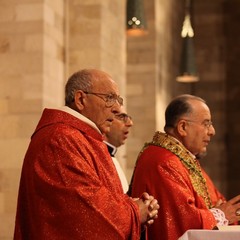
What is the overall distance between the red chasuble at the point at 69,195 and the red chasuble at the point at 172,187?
39.6 inches

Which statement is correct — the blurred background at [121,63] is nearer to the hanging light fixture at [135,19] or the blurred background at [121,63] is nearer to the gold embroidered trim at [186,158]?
the hanging light fixture at [135,19]

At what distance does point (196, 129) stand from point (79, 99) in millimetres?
1407

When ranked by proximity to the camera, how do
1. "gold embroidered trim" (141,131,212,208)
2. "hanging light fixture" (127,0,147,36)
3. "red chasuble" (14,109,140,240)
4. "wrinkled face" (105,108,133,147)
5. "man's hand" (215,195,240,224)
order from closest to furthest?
"red chasuble" (14,109,140,240) < "man's hand" (215,195,240,224) < "gold embroidered trim" (141,131,212,208) < "wrinkled face" (105,108,133,147) < "hanging light fixture" (127,0,147,36)

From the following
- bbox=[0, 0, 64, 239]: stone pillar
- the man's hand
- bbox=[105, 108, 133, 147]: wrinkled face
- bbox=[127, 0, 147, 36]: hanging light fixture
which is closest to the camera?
the man's hand

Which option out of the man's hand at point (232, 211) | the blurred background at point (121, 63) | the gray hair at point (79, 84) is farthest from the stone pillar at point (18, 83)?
the gray hair at point (79, 84)

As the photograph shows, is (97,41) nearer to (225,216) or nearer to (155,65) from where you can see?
(155,65)

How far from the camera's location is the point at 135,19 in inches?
319

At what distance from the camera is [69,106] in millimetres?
3752

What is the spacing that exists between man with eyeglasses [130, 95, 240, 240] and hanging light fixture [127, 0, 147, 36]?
3.20 metres

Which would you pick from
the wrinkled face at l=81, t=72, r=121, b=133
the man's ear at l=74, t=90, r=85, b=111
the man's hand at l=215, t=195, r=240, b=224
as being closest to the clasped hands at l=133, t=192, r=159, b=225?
the wrinkled face at l=81, t=72, r=121, b=133

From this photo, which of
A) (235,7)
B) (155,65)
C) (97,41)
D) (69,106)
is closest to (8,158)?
(97,41)

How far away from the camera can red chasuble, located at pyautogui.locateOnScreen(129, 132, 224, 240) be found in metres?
4.56

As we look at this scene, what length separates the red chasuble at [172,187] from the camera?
4.56 m

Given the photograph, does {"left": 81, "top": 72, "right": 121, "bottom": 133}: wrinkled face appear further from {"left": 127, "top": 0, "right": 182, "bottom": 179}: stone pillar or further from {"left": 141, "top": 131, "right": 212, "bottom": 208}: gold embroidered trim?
{"left": 127, "top": 0, "right": 182, "bottom": 179}: stone pillar
